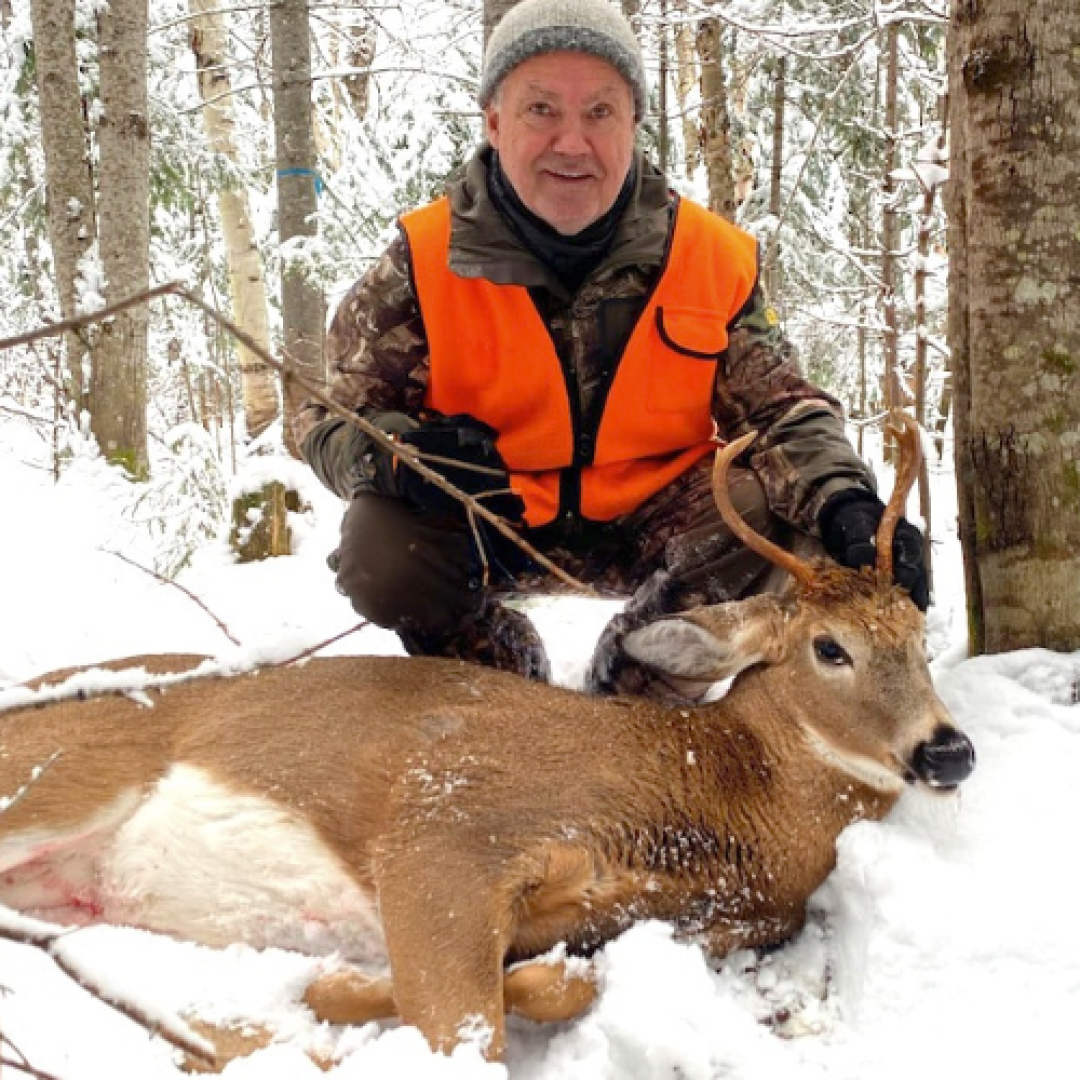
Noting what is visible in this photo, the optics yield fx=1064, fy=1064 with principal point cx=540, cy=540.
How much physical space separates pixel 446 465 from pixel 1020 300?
1.82 meters

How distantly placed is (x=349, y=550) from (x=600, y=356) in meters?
1.12

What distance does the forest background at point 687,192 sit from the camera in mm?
3160

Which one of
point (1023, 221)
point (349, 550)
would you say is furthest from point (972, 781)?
point (349, 550)

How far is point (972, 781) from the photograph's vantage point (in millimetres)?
2822

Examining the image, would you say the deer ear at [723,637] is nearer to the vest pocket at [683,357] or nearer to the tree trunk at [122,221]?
the vest pocket at [683,357]

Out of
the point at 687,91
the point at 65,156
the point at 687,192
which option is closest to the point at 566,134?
the point at 687,192

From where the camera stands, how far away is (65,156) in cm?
848

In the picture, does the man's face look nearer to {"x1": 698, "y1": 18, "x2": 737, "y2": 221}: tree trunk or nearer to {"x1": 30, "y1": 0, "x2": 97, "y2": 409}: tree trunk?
{"x1": 698, "y1": 18, "x2": 737, "y2": 221}: tree trunk

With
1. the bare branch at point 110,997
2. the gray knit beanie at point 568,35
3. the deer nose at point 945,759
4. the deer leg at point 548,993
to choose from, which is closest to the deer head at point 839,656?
the deer nose at point 945,759

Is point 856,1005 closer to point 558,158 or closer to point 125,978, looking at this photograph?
point 125,978

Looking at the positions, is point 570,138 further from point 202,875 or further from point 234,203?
point 234,203

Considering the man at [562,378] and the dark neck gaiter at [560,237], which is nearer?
the man at [562,378]

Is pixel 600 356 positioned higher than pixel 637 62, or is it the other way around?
pixel 637 62

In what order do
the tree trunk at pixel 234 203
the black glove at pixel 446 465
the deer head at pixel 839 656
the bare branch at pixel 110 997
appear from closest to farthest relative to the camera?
the bare branch at pixel 110 997 < the deer head at pixel 839 656 < the black glove at pixel 446 465 < the tree trunk at pixel 234 203
